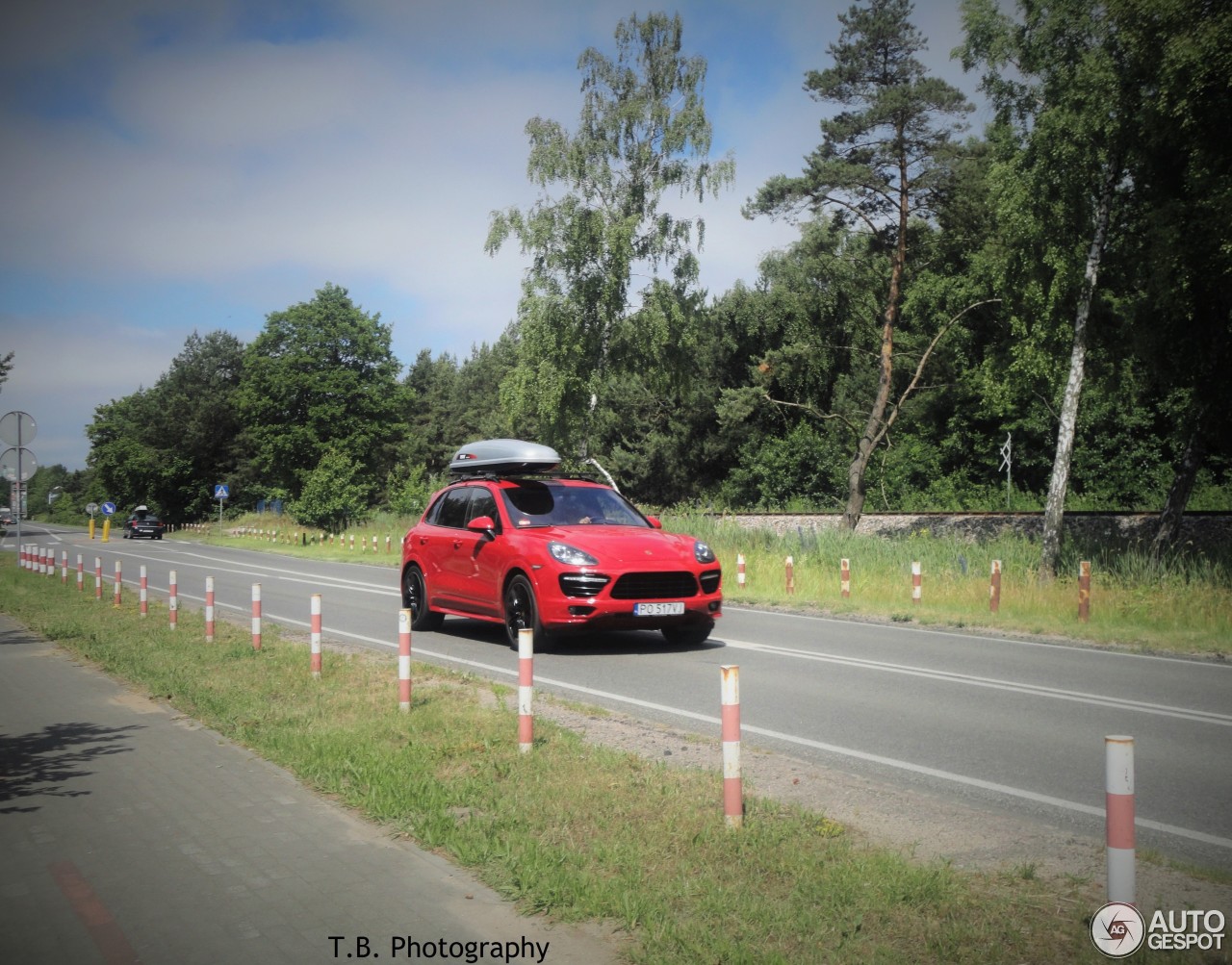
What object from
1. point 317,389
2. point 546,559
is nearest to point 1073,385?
point 546,559

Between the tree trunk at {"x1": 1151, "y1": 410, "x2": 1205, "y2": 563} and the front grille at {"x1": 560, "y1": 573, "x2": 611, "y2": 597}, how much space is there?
13953 mm

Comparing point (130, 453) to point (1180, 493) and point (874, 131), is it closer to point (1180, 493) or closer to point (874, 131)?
point (874, 131)

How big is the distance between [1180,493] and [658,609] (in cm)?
1461

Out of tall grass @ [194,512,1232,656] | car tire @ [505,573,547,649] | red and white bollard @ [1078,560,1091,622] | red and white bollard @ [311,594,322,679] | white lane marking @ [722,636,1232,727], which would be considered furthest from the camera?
red and white bollard @ [1078,560,1091,622]

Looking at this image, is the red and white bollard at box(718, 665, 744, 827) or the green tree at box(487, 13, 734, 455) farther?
the green tree at box(487, 13, 734, 455)

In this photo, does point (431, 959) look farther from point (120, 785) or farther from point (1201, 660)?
point (1201, 660)

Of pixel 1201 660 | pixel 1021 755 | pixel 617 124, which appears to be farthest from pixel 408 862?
pixel 617 124

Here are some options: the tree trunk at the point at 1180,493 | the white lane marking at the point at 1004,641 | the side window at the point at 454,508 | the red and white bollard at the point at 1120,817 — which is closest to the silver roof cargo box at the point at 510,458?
the side window at the point at 454,508

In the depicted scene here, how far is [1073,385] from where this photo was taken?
824 inches

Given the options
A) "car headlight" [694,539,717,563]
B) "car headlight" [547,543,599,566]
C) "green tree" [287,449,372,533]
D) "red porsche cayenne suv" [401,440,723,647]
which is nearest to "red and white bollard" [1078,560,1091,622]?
"red porsche cayenne suv" [401,440,723,647]

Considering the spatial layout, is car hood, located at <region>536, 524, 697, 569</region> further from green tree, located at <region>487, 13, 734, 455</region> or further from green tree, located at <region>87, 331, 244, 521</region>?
green tree, located at <region>87, 331, 244, 521</region>

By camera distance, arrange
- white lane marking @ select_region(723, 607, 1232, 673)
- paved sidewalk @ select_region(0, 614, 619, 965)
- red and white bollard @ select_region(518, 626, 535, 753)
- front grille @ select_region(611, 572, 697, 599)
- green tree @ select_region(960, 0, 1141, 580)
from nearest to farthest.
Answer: paved sidewalk @ select_region(0, 614, 619, 965)
red and white bollard @ select_region(518, 626, 535, 753)
front grille @ select_region(611, 572, 697, 599)
white lane marking @ select_region(723, 607, 1232, 673)
green tree @ select_region(960, 0, 1141, 580)

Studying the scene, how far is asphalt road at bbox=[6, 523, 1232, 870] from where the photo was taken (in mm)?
6258

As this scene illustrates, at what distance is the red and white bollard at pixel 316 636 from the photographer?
10.0m
